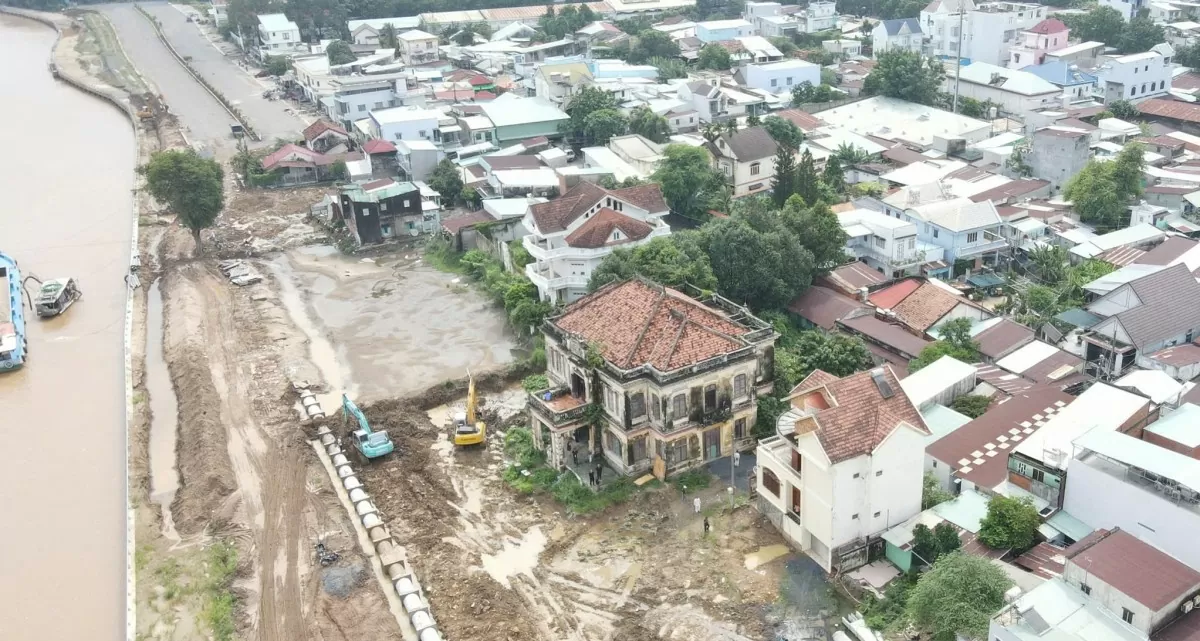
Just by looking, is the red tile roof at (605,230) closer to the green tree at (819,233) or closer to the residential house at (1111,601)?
the green tree at (819,233)

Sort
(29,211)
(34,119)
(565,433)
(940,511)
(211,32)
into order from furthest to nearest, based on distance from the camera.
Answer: (211,32) → (34,119) → (29,211) → (565,433) → (940,511)

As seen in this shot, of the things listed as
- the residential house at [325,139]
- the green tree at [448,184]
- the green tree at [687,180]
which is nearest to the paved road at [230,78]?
the residential house at [325,139]

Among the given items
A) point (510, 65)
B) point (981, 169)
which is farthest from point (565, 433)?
point (510, 65)

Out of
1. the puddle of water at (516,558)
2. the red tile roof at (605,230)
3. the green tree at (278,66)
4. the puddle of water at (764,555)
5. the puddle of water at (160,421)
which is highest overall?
the green tree at (278,66)

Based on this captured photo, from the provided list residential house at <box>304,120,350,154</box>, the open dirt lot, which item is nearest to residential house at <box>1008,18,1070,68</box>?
residential house at <box>304,120,350,154</box>

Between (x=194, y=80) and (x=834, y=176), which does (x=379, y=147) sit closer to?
(x=834, y=176)

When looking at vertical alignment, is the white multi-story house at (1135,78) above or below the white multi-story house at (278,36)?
below

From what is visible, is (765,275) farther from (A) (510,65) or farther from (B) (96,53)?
(B) (96,53)

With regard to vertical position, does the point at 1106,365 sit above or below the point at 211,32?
below

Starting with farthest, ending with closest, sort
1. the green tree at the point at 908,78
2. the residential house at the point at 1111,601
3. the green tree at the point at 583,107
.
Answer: the green tree at the point at 908,78 < the green tree at the point at 583,107 < the residential house at the point at 1111,601
